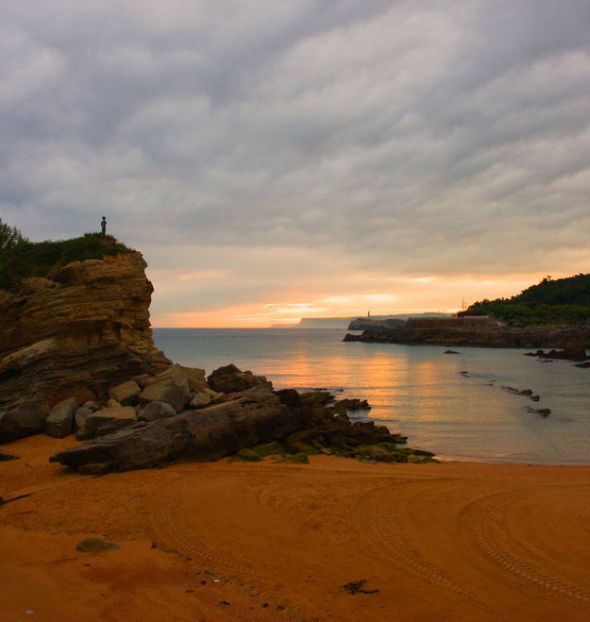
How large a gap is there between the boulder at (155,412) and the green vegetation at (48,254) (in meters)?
8.46

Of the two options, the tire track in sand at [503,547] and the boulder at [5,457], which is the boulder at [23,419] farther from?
the tire track in sand at [503,547]

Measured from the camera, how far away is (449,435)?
848 inches

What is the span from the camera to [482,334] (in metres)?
106

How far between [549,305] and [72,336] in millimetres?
139541

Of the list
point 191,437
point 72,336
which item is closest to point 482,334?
point 72,336

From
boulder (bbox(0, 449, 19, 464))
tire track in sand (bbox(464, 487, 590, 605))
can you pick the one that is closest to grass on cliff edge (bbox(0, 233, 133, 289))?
boulder (bbox(0, 449, 19, 464))

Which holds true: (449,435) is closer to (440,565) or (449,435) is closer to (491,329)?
(440,565)

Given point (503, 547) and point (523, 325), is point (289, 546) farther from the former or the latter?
point (523, 325)

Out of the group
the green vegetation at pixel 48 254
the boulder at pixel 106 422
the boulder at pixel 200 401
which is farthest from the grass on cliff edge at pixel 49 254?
the boulder at pixel 106 422

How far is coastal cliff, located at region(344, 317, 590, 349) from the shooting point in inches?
3713

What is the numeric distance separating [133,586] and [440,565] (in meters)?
4.33

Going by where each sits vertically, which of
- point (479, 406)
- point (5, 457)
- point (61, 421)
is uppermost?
point (61, 421)

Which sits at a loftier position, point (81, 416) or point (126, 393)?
point (126, 393)

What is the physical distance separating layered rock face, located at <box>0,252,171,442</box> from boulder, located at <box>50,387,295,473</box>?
5.38m
